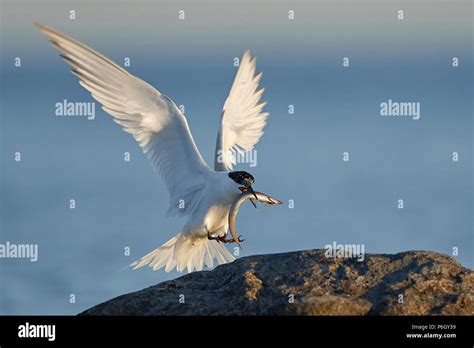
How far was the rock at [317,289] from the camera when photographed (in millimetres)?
10312

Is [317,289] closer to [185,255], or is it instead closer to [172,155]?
[185,255]

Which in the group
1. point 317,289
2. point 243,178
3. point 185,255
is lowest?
point 317,289

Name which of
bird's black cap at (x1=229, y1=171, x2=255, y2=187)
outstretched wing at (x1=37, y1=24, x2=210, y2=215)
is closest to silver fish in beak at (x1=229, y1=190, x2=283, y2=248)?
bird's black cap at (x1=229, y1=171, x2=255, y2=187)

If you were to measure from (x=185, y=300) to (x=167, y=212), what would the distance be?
3.72 metres

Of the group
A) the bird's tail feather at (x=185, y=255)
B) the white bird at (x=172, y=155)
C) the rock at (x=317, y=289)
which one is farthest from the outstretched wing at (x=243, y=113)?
the rock at (x=317, y=289)

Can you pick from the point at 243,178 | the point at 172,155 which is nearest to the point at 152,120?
the point at 172,155

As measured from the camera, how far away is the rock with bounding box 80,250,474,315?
406 inches

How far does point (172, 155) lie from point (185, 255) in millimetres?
1547

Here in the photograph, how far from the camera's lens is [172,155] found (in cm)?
1449

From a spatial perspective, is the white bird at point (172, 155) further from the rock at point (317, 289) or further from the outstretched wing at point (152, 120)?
the rock at point (317, 289)

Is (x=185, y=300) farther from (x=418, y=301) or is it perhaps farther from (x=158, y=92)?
(x=158, y=92)

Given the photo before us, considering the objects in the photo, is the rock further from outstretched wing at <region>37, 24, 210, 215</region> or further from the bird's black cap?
outstretched wing at <region>37, 24, 210, 215</region>
